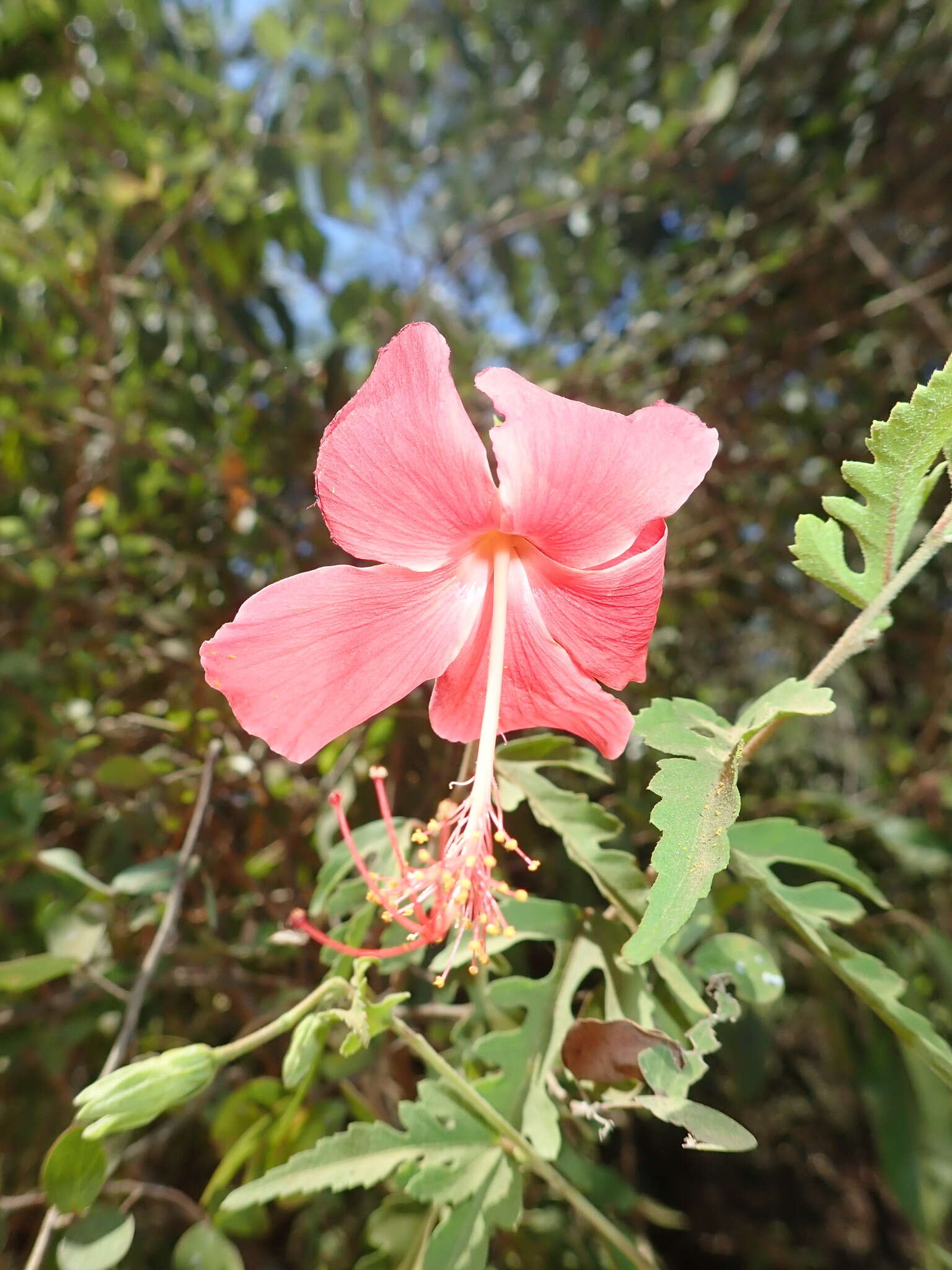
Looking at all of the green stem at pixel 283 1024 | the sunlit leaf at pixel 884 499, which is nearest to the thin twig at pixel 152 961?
the green stem at pixel 283 1024

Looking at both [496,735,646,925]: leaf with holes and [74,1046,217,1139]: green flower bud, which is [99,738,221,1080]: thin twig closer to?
[74,1046,217,1139]: green flower bud

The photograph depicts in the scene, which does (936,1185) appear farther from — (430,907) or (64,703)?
(64,703)

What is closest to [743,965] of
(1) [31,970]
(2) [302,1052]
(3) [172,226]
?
(2) [302,1052]

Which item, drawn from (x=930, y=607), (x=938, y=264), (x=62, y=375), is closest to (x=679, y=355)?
(x=938, y=264)

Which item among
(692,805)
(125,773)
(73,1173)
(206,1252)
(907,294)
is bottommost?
(206,1252)

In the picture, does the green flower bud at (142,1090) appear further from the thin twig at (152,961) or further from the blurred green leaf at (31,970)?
the blurred green leaf at (31,970)

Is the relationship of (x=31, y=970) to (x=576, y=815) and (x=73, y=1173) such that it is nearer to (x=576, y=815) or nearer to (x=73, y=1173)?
(x=73, y=1173)

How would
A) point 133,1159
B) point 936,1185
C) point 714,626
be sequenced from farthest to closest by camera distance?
point 714,626 < point 936,1185 < point 133,1159
